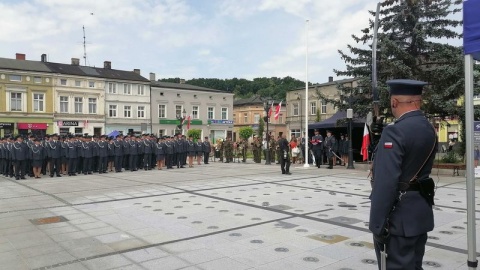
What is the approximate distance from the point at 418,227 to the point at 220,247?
3546 mm

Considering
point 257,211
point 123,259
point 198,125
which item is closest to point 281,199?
point 257,211

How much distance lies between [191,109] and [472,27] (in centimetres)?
5806

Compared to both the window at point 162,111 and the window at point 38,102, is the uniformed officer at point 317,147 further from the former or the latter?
the window at point 162,111

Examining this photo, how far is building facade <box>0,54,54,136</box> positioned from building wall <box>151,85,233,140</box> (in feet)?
47.8

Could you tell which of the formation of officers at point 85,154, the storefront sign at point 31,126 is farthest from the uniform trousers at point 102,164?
the storefront sign at point 31,126

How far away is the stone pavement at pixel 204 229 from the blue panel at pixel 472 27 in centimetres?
274

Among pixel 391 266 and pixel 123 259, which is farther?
pixel 123 259

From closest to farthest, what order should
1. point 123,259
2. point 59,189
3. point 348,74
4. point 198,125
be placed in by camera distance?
point 123,259 < point 59,189 < point 348,74 < point 198,125

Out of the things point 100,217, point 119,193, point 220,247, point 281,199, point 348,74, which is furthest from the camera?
point 348,74

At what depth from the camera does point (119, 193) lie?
11539mm

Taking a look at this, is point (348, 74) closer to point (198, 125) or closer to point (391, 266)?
point (391, 266)

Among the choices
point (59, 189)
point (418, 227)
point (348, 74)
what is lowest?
point (59, 189)

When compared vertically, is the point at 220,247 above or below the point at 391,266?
below

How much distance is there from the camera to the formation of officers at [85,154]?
17.1m
